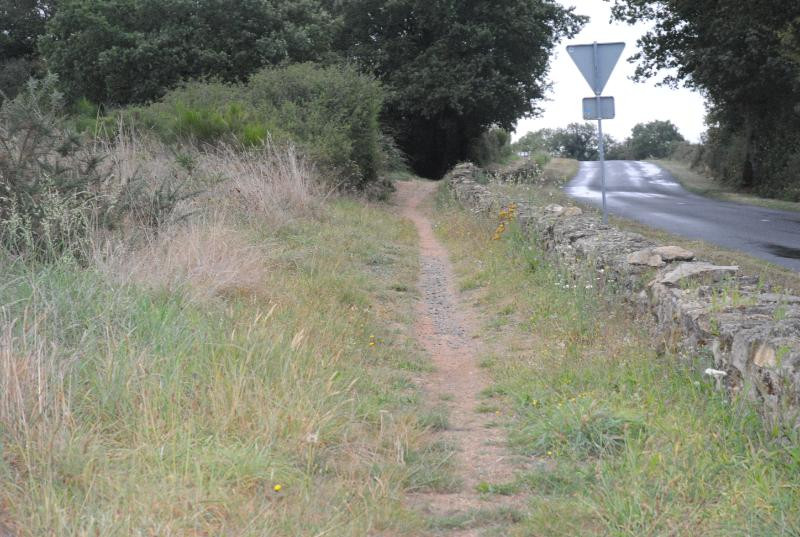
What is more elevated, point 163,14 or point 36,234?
point 163,14

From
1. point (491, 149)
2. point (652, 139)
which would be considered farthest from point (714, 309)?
point (652, 139)

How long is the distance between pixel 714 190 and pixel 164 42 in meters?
21.5

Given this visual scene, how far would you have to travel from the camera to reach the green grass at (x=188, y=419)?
3.69m

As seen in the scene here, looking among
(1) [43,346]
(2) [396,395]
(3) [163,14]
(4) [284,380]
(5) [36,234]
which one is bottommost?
(2) [396,395]

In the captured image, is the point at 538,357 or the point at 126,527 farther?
the point at 538,357

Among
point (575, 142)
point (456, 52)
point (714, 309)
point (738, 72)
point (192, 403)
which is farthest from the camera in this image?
point (575, 142)

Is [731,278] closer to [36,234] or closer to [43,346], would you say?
[43,346]

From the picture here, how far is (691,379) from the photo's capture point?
527 cm

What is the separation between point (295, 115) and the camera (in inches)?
746

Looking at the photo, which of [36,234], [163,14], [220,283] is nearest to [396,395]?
[220,283]

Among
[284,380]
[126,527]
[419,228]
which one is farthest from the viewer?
[419,228]

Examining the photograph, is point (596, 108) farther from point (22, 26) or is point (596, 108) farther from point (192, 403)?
point (22, 26)

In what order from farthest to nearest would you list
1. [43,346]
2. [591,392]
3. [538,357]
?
1. [538,357]
2. [591,392]
3. [43,346]

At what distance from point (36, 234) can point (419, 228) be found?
440 inches
